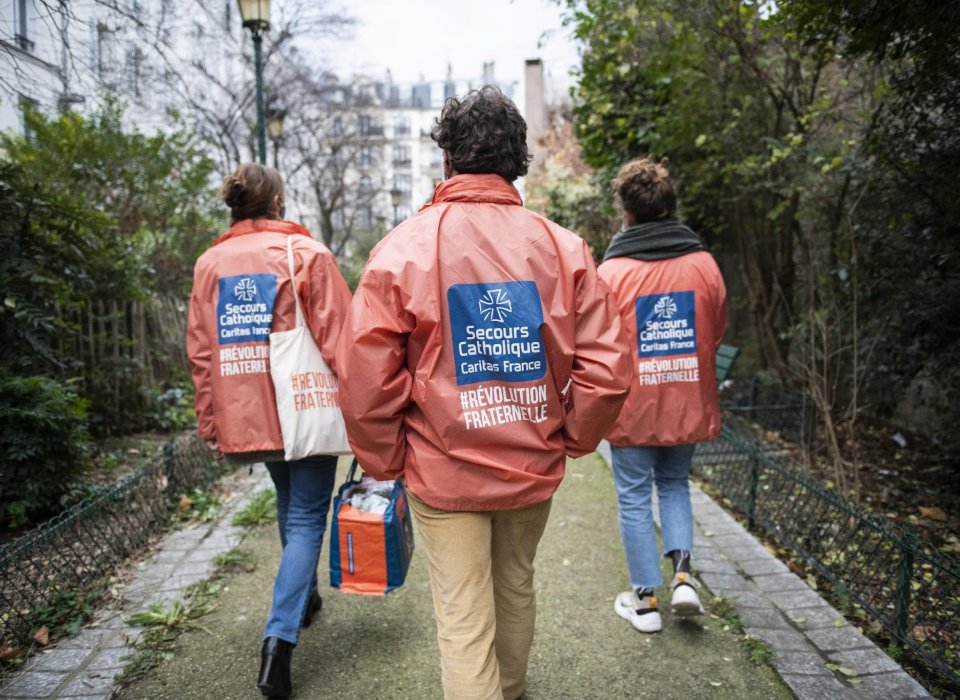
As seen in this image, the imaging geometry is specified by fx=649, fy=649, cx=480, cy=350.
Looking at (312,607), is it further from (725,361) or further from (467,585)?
(725,361)

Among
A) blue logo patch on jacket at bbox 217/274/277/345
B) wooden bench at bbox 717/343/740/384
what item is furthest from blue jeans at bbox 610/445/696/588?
wooden bench at bbox 717/343/740/384

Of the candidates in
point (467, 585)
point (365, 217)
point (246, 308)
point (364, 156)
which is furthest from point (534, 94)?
point (467, 585)

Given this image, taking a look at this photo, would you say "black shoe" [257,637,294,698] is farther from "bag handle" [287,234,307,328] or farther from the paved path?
"bag handle" [287,234,307,328]

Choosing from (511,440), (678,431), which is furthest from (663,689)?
(511,440)

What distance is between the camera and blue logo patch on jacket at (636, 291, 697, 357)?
2.99 m

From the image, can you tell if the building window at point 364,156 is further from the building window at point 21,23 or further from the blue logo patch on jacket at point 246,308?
the blue logo patch on jacket at point 246,308

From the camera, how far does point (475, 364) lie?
73.7 inches

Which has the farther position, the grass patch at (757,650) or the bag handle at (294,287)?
the grass patch at (757,650)

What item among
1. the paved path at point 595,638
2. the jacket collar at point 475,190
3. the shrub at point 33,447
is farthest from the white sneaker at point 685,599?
the shrub at point 33,447

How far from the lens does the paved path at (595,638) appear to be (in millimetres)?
2566

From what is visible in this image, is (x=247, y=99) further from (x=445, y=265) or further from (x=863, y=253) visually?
(x=445, y=265)

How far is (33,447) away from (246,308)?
6.73 feet

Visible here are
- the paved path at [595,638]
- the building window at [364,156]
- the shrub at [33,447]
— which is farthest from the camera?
the building window at [364,156]

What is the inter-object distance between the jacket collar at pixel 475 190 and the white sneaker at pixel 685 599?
1931 mm
